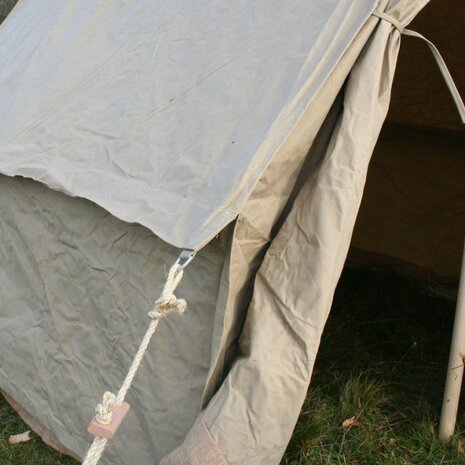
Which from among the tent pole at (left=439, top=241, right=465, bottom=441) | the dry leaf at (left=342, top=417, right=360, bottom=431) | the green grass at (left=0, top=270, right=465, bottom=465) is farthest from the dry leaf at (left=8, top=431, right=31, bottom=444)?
the tent pole at (left=439, top=241, right=465, bottom=441)

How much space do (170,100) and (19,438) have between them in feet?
3.82

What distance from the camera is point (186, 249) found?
52.2 inches

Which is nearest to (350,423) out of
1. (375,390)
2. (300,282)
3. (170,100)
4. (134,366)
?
(375,390)

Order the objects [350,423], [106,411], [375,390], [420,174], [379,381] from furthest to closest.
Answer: [420,174] → [379,381] → [375,390] → [350,423] → [106,411]

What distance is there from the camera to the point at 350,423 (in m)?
2.05

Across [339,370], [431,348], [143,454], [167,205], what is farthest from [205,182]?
[431,348]

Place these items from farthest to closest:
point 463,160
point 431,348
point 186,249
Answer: point 463,160 < point 431,348 < point 186,249

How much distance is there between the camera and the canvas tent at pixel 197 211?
4.69 feet

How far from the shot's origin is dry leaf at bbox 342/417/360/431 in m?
2.04

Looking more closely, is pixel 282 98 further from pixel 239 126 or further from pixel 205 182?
pixel 205 182

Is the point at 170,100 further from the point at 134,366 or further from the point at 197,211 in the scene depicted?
the point at 134,366

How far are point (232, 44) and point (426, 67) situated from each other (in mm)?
1359

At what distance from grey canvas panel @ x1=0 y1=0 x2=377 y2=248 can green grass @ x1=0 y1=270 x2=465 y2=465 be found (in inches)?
34.7

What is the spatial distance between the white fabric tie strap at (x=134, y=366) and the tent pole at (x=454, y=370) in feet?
2.68
